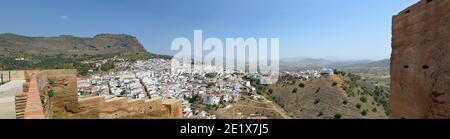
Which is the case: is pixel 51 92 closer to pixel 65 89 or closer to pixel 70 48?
pixel 65 89

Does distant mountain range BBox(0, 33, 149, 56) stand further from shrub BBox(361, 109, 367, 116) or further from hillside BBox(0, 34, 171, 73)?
shrub BBox(361, 109, 367, 116)

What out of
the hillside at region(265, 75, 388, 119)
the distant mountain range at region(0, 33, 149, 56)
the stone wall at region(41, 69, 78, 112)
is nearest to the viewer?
the stone wall at region(41, 69, 78, 112)

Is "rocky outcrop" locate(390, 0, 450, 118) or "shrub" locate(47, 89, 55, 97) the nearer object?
"rocky outcrop" locate(390, 0, 450, 118)

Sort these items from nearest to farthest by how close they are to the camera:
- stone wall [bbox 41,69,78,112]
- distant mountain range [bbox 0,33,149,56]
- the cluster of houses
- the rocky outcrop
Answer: the rocky outcrop
stone wall [bbox 41,69,78,112]
the cluster of houses
distant mountain range [bbox 0,33,149,56]

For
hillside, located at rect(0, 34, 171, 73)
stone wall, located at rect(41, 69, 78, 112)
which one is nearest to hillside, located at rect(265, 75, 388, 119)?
stone wall, located at rect(41, 69, 78, 112)

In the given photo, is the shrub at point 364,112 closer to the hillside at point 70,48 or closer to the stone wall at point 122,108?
the stone wall at point 122,108
